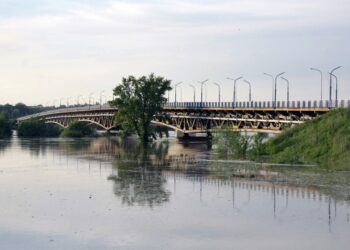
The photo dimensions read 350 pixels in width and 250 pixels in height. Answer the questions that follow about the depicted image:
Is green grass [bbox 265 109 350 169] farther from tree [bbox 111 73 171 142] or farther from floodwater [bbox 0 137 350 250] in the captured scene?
tree [bbox 111 73 171 142]

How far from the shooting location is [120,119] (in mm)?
124875

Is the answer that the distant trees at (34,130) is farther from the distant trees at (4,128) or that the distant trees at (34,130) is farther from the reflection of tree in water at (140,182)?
the reflection of tree in water at (140,182)

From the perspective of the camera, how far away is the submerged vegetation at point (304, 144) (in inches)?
2501

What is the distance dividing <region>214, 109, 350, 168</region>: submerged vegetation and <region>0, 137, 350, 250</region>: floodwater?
561 centimetres

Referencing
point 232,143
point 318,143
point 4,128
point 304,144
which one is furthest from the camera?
point 4,128

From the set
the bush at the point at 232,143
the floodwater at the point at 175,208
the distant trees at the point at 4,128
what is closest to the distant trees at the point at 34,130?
the distant trees at the point at 4,128

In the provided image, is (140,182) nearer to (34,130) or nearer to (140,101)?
(140,101)

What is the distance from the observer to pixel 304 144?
69312 mm

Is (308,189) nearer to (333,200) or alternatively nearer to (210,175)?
(333,200)

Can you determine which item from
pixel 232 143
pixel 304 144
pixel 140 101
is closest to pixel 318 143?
pixel 304 144

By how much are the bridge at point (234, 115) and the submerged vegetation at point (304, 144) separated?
2943 millimetres

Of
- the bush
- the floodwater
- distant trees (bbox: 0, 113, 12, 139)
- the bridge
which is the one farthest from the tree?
the floodwater

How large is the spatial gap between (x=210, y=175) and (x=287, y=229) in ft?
77.2

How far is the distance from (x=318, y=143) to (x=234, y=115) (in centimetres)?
4626
